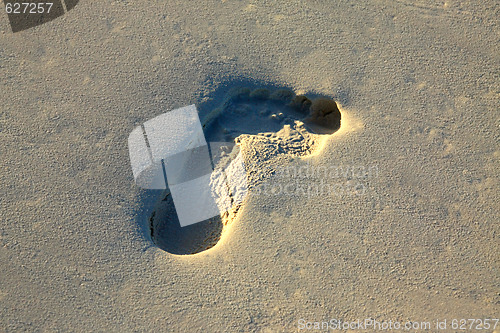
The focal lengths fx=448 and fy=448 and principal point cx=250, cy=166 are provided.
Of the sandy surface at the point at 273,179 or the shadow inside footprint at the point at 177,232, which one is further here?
the shadow inside footprint at the point at 177,232

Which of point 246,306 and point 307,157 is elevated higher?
point 307,157

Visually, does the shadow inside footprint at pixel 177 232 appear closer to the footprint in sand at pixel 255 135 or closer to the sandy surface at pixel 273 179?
the footprint in sand at pixel 255 135

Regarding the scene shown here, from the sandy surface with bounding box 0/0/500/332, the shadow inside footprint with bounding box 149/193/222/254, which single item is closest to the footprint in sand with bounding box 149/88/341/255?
the shadow inside footprint with bounding box 149/193/222/254

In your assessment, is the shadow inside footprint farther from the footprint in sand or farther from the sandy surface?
the sandy surface

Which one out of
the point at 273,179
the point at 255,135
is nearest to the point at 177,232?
the point at 273,179

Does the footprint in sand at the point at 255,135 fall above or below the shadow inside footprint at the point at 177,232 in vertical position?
above

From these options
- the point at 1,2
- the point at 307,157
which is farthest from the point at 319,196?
the point at 1,2

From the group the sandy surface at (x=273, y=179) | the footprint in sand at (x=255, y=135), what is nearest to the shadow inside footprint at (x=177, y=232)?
the footprint in sand at (x=255, y=135)

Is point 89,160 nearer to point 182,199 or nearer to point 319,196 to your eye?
point 182,199
